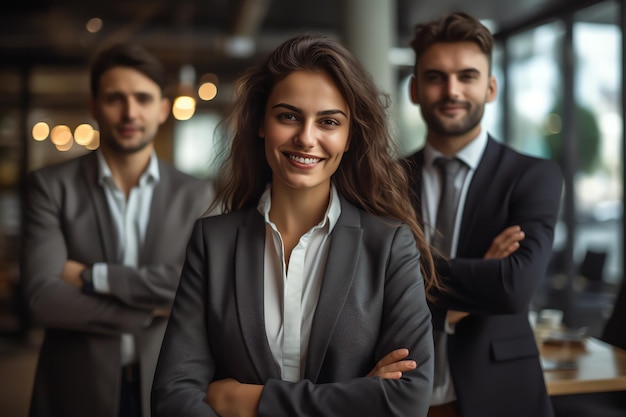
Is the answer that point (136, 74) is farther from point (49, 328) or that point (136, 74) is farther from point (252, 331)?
point (252, 331)

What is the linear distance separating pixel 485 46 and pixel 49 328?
1971 mm

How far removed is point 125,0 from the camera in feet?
29.0

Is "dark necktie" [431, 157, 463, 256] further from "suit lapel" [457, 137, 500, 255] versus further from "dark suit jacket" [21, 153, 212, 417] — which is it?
"dark suit jacket" [21, 153, 212, 417]

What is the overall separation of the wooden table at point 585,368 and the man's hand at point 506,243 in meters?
0.66

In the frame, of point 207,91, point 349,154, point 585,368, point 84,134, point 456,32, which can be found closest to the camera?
point 349,154

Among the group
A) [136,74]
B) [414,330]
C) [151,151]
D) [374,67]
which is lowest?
[414,330]

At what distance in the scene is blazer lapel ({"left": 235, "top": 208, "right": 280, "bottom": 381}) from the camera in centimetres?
176

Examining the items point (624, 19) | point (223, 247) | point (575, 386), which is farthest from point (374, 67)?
point (223, 247)

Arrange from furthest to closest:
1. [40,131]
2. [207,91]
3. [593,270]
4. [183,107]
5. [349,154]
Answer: [207,91] → [183,107] → [40,131] → [593,270] → [349,154]

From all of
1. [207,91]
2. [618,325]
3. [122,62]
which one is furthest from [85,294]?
[207,91]

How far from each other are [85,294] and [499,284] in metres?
1.56

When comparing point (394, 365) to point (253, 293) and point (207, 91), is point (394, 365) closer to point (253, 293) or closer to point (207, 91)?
point (253, 293)

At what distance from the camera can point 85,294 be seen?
2770 millimetres

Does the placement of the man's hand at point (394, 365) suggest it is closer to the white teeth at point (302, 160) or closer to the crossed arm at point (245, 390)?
the crossed arm at point (245, 390)
